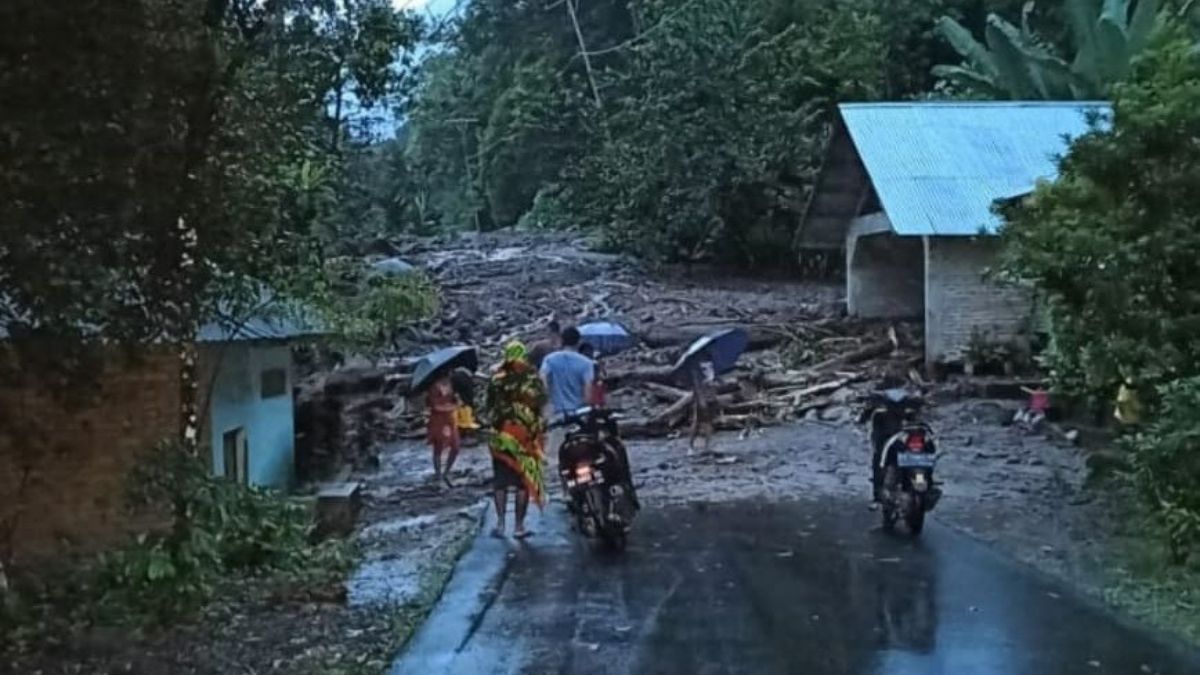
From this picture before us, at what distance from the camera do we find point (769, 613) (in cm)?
1022

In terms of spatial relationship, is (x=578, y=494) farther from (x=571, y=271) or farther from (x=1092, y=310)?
(x=571, y=271)

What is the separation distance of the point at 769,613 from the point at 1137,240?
5.34 m

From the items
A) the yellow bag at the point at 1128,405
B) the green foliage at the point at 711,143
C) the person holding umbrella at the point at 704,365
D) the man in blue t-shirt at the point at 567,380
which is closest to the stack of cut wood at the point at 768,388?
the person holding umbrella at the point at 704,365

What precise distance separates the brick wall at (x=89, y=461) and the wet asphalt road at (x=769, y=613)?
9.15 feet

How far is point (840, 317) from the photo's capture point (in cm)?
3095

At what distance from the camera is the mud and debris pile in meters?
24.7

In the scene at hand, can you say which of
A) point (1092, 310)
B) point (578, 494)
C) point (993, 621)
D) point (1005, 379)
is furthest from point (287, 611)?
point (1005, 379)

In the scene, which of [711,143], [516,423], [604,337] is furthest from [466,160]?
[516,423]

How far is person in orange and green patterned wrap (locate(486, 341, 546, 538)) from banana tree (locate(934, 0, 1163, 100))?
2102 cm

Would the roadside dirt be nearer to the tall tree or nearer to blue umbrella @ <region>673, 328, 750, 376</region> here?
blue umbrella @ <region>673, 328, 750, 376</region>

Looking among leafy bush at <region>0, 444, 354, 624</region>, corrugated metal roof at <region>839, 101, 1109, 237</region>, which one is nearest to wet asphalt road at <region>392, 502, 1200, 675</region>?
leafy bush at <region>0, 444, 354, 624</region>

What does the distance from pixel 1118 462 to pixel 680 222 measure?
22.8 meters

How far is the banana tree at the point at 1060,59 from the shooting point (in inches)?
1284

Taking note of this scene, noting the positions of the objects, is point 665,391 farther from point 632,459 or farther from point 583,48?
point 583,48
